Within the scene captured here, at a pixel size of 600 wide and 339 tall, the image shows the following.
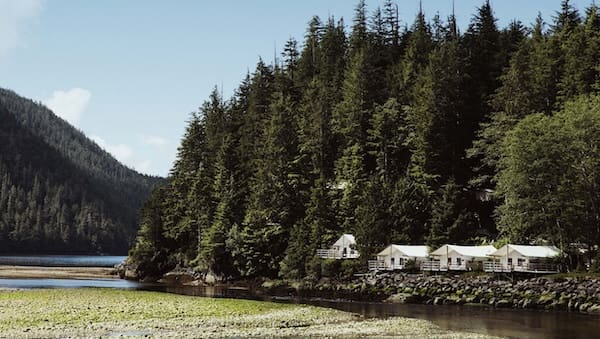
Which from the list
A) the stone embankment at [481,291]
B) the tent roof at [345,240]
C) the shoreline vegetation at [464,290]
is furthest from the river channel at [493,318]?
the tent roof at [345,240]

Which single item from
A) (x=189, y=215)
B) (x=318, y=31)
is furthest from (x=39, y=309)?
(x=318, y=31)

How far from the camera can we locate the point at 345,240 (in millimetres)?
87500

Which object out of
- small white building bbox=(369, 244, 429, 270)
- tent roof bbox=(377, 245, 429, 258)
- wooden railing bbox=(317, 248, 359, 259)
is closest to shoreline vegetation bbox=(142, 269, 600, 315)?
small white building bbox=(369, 244, 429, 270)

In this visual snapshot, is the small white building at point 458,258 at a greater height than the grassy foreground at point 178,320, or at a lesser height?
greater

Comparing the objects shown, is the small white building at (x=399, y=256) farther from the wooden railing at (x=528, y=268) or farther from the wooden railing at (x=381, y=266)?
the wooden railing at (x=528, y=268)

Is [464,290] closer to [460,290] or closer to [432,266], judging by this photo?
[460,290]

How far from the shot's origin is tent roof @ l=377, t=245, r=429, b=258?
257 ft

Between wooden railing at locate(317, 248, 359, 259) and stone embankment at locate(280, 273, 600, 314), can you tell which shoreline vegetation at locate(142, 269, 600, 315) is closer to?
stone embankment at locate(280, 273, 600, 314)

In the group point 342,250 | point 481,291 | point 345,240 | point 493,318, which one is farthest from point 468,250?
point 493,318

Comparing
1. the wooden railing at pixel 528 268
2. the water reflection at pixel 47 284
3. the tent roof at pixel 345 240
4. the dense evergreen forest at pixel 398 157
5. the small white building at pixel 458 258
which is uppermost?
the dense evergreen forest at pixel 398 157

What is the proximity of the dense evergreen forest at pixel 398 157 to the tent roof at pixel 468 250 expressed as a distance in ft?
8.88

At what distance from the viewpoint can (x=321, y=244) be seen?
89688 millimetres

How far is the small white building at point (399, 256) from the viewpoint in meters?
78.0

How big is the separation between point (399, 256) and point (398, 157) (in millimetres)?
26567
